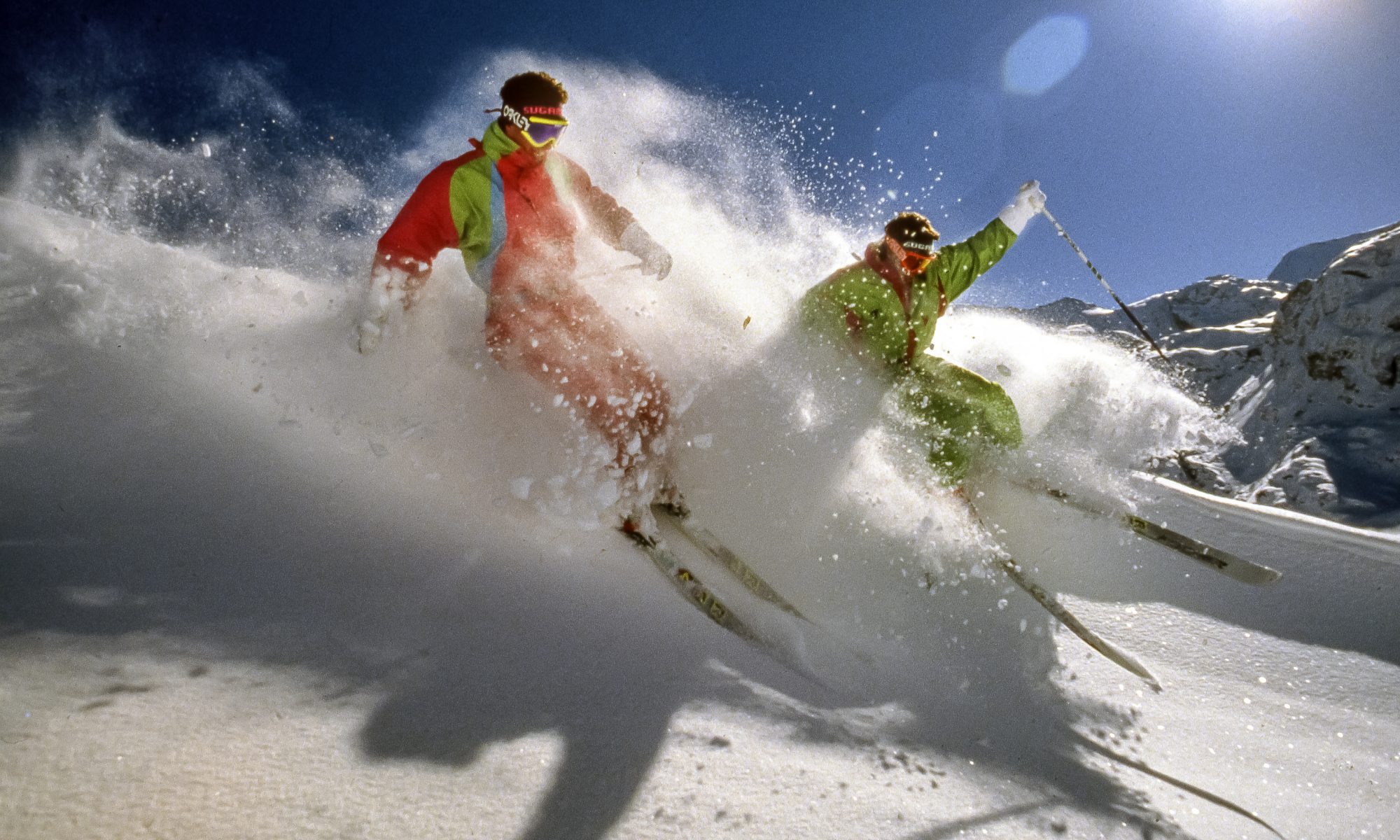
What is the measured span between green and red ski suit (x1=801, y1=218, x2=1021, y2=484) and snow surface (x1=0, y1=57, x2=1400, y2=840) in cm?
23

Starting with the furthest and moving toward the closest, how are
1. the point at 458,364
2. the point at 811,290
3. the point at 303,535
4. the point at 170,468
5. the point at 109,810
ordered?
the point at 811,290 → the point at 458,364 → the point at 170,468 → the point at 303,535 → the point at 109,810

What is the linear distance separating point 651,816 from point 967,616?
1.89 metres

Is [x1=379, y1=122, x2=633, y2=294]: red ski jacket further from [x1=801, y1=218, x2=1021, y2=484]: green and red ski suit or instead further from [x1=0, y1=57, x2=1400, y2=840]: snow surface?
[x1=801, y1=218, x2=1021, y2=484]: green and red ski suit

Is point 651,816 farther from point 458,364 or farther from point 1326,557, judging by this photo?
point 1326,557

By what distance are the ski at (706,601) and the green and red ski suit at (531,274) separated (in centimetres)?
36

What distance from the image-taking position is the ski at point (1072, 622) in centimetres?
239

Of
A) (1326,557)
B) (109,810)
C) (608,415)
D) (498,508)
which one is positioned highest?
(1326,557)

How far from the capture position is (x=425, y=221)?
98.9 inches

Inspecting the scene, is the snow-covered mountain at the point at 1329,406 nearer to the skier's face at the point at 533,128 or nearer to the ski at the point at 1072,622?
the ski at the point at 1072,622

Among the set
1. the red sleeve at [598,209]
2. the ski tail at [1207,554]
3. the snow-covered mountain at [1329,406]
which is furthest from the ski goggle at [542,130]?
the snow-covered mountain at [1329,406]

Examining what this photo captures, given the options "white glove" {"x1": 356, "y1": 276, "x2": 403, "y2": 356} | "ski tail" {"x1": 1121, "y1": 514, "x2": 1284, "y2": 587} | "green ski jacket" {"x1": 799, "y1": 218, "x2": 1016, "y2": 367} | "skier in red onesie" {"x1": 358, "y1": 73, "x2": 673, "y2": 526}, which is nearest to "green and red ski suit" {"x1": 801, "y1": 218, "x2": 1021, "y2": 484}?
"green ski jacket" {"x1": 799, "y1": 218, "x2": 1016, "y2": 367}

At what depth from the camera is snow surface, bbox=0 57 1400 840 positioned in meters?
0.97

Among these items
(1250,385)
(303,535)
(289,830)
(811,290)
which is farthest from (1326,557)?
(1250,385)

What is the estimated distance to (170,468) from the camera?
184cm
